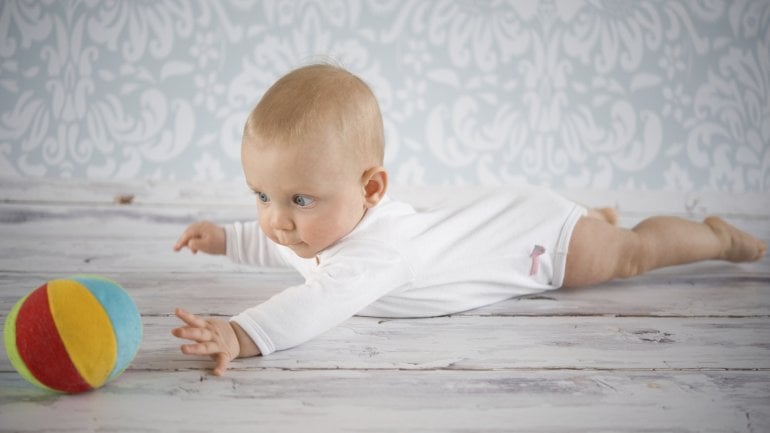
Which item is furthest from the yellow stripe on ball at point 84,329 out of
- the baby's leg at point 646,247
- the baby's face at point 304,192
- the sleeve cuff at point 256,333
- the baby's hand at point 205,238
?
the baby's leg at point 646,247

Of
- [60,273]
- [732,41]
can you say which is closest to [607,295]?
[60,273]

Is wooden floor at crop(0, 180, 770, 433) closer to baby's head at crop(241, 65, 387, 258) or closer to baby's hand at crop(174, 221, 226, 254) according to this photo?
baby's hand at crop(174, 221, 226, 254)

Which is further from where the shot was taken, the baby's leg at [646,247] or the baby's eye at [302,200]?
the baby's leg at [646,247]

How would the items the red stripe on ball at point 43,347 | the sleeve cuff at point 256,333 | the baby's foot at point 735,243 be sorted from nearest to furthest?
the red stripe on ball at point 43,347 < the sleeve cuff at point 256,333 < the baby's foot at point 735,243

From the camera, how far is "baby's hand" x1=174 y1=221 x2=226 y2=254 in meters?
1.27

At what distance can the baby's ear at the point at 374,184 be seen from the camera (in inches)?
37.9

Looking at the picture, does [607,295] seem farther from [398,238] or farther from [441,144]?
[441,144]

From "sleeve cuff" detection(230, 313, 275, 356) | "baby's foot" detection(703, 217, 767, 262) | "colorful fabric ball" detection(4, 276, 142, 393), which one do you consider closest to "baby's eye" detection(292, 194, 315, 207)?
"sleeve cuff" detection(230, 313, 275, 356)

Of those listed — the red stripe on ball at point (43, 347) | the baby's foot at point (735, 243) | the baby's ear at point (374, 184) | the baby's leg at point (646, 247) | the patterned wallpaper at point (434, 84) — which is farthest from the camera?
the patterned wallpaper at point (434, 84)

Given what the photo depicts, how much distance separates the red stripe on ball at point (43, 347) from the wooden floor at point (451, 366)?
0.03 meters

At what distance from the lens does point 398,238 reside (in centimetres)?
102

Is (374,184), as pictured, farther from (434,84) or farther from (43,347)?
(434,84)

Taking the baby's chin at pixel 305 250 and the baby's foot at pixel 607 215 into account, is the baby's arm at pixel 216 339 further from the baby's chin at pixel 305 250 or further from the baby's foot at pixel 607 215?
the baby's foot at pixel 607 215

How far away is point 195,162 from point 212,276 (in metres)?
0.66
